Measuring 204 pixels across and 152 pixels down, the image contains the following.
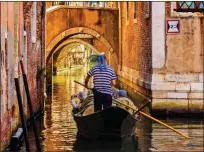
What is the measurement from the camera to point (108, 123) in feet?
21.2

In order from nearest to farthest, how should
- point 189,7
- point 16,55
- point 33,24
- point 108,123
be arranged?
point 108,123
point 16,55
point 33,24
point 189,7

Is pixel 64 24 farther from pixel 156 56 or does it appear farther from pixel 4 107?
pixel 4 107

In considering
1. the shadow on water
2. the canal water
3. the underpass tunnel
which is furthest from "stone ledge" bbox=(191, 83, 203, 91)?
the underpass tunnel

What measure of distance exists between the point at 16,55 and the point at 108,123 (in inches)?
58.2

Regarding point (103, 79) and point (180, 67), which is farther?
point (180, 67)

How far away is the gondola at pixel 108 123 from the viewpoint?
6.33 meters

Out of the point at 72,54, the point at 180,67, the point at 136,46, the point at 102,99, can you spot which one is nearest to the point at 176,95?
the point at 180,67

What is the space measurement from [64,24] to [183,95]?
833 centimetres

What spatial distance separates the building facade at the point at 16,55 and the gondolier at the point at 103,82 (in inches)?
39.2

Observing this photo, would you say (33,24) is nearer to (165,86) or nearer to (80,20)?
(165,86)

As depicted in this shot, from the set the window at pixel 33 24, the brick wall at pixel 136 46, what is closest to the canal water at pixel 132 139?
the window at pixel 33 24

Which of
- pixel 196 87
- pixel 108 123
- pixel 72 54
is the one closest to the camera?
pixel 108 123

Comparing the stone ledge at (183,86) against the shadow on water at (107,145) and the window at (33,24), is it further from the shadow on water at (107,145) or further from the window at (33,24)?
the shadow on water at (107,145)

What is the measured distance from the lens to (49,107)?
11.6m
